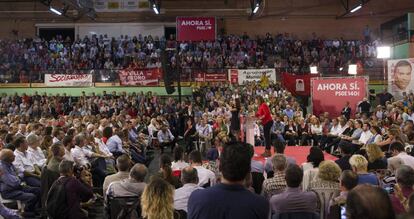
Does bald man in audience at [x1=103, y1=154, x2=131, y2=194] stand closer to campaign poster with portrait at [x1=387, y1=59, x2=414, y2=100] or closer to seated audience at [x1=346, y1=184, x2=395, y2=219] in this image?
seated audience at [x1=346, y1=184, x2=395, y2=219]

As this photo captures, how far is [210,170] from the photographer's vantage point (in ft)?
20.3

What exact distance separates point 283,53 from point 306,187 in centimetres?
2147

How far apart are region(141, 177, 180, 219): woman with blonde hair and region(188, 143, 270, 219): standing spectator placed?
A: 1.21 m

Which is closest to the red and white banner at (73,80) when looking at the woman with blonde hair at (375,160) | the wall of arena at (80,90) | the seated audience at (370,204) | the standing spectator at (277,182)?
the wall of arena at (80,90)

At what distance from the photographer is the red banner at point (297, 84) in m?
21.4

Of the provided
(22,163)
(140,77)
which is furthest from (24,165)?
(140,77)

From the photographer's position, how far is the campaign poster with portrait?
18.8 metres

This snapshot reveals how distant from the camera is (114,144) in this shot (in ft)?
31.9

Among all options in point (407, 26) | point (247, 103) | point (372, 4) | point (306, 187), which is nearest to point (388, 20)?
point (372, 4)

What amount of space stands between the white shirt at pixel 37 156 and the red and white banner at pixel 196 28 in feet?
61.1

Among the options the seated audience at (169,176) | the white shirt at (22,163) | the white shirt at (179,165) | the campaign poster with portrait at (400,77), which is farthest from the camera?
the campaign poster with portrait at (400,77)

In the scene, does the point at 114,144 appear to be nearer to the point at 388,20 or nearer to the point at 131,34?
the point at 131,34

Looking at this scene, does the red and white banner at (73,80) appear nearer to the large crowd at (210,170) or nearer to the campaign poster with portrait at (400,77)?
the large crowd at (210,170)

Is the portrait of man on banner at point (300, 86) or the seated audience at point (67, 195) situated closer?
the seated audience at point (67, 195)
